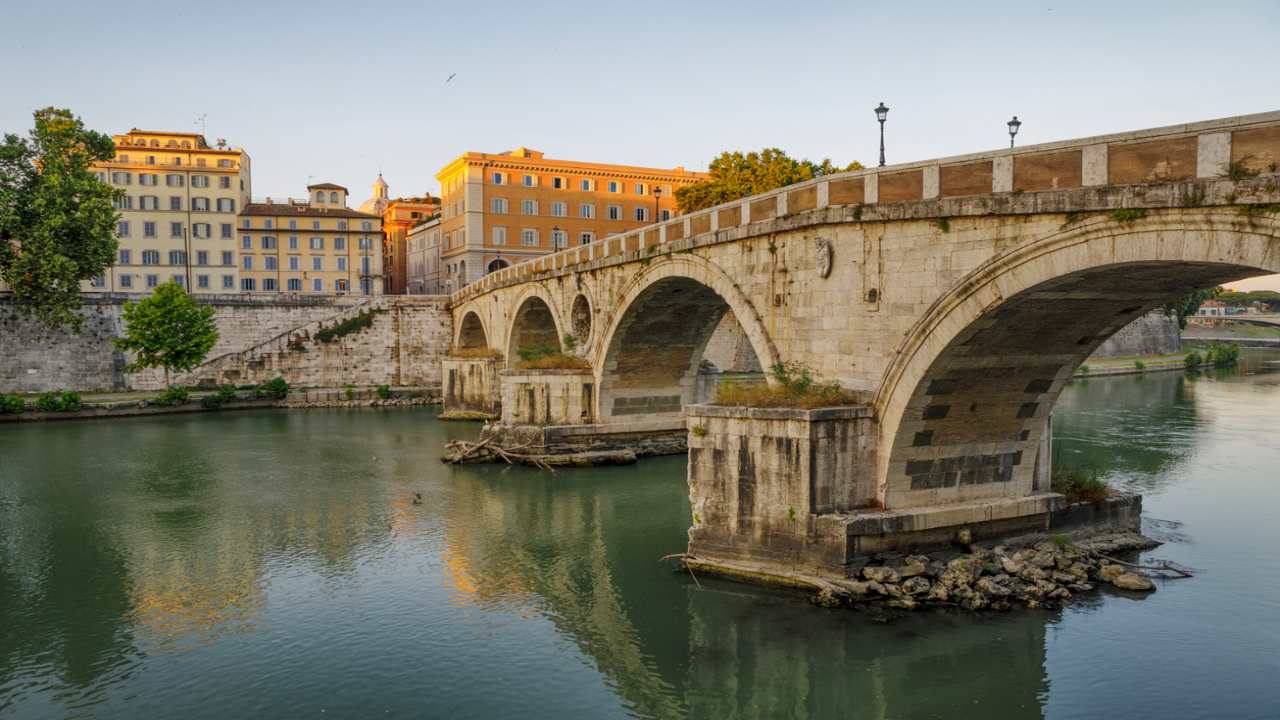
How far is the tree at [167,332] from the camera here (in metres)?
39.1

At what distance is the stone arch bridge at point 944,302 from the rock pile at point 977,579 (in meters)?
0.41

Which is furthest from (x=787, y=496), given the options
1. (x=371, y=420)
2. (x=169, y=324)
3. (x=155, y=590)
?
(x=169, y=324)

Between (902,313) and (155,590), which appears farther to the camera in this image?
(155,590)

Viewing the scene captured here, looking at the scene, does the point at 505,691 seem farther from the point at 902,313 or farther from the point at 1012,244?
the point at 1012,244

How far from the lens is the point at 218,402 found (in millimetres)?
38875

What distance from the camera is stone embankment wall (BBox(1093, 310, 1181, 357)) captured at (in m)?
61.7

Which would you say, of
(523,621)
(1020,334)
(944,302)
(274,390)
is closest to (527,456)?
(523,621)

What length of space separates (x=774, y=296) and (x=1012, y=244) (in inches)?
205

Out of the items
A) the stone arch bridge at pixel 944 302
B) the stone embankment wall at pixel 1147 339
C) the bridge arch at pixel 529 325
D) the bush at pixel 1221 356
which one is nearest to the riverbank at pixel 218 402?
the bridge arch at pixel 529 325

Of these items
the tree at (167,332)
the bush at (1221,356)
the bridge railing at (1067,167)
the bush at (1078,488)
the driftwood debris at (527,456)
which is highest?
the bridge railing at (1067,167)

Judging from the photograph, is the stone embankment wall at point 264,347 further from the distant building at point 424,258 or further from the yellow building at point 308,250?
the distant building at point 424,258

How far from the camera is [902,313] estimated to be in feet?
43.5

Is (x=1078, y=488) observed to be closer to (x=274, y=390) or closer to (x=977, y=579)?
(x=977, y=579)

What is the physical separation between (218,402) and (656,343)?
2252 centimetres
